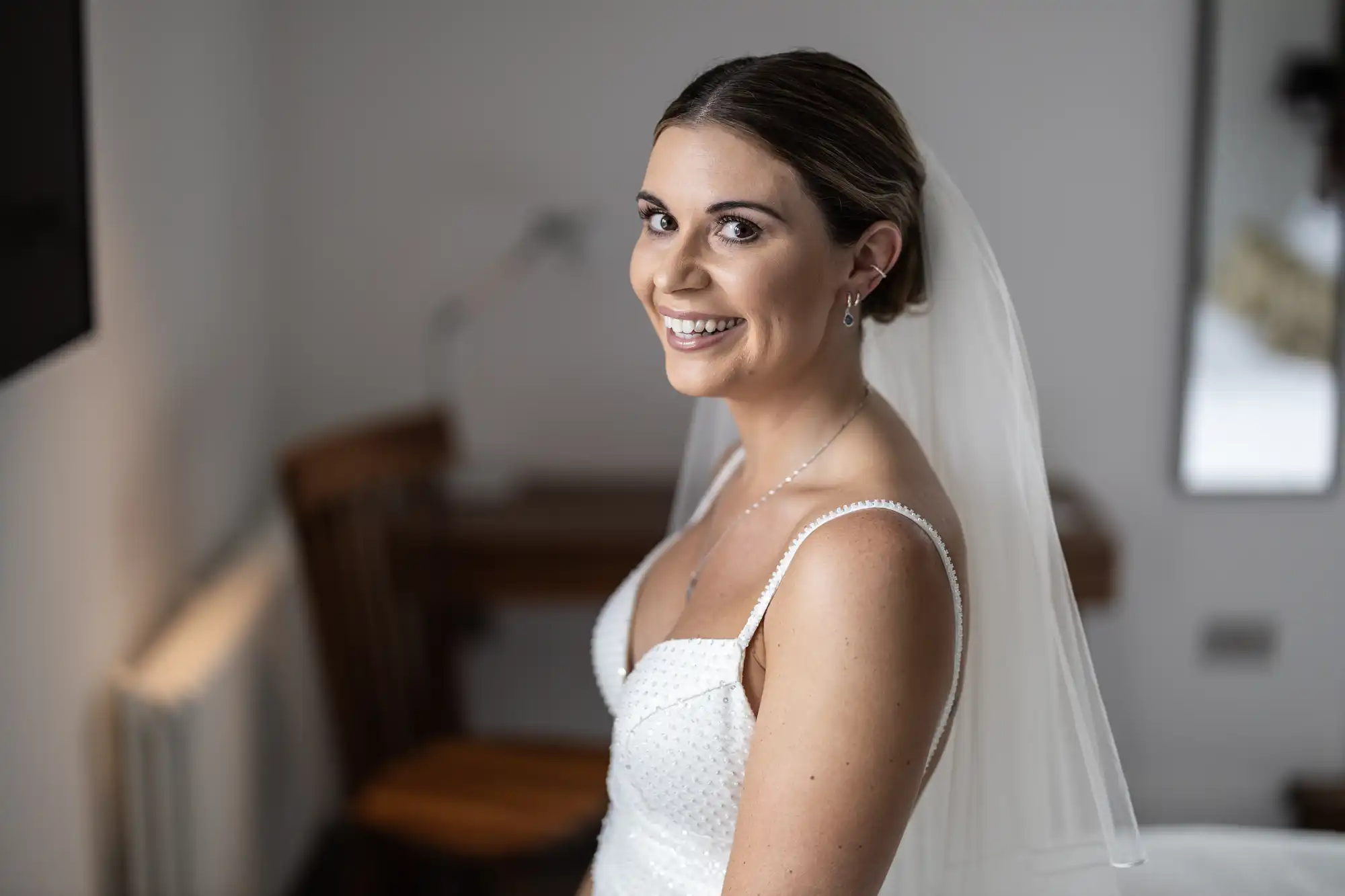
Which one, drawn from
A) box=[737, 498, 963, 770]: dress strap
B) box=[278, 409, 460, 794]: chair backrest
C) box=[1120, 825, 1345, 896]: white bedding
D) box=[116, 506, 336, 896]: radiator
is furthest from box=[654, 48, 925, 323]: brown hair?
box=[278, 409, 460, 794]: chair backrest

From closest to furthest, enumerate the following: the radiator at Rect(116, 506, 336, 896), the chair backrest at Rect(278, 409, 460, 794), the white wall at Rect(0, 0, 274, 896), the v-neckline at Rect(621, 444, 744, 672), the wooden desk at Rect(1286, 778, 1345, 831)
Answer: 1. the v-neckline at Rect(621, 444, 744, 672)
2. the white wall at Rect(0, 0, 274, 896)
3. the radiator at Rect(116, 506, 336, 896)
4. the chair backrest at Rect(278, 409, 460, 794)
5. the wooden desk at Rect(1286, 778, 1345, 831)

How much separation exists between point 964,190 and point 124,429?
5.87ft

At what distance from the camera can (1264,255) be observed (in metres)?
3.28

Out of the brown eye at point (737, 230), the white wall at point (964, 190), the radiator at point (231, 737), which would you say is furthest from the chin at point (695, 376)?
the white wall at point (964, 190)

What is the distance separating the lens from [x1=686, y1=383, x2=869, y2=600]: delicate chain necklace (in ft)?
4.67

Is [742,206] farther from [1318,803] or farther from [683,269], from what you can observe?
[1318,803]

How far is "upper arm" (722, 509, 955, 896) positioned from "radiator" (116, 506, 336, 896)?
1292 millimetres

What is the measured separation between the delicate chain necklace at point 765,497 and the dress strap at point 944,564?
0.45 feet

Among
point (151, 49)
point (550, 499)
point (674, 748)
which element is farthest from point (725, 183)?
point (550, 499)

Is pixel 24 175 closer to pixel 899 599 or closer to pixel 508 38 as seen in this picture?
pixel 899 599

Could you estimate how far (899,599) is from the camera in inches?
46.8

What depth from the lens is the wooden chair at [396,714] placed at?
254 cm

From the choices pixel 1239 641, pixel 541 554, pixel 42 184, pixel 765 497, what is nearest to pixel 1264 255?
pixel 1239 641

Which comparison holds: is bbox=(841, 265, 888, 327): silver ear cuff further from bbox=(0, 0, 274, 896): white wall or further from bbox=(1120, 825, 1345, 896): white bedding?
bbox=(0, 0, 274, 896): white wall
